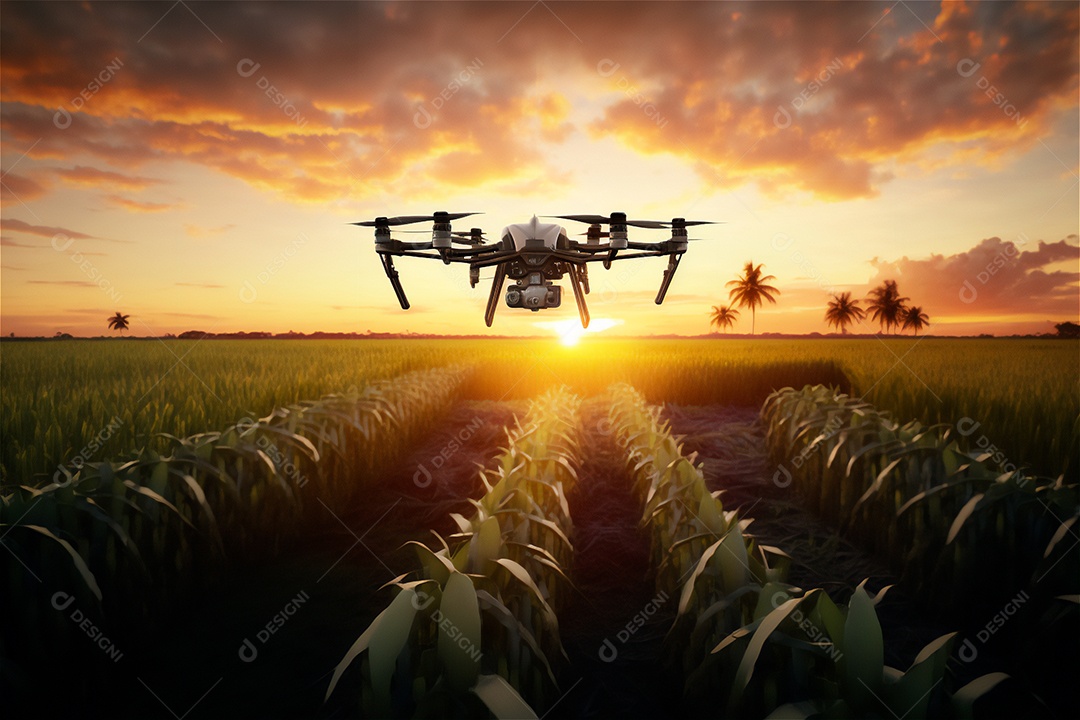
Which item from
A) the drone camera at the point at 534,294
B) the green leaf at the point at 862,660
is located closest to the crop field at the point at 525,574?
the green leaf at the point at 862,660

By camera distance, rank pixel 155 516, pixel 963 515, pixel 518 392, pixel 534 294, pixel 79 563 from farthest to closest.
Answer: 1. pixel 518 392
2. pixel 963 515
3. pixel 155 516
4. pixel 534 294
5. pixel 79 563

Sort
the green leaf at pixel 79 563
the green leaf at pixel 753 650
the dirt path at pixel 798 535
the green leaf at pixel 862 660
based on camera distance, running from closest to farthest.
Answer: the green leaf at pixel 862 660, the green leaf at pixel 753 650, the green leaf at pixel 79 563, the dirt path at pixel 798 535

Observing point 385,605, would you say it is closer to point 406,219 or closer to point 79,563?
point 79,563

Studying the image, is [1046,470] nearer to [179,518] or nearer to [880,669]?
[880,669]

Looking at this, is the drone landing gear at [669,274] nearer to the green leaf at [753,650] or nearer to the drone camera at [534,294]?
the drone camera at [534,294]

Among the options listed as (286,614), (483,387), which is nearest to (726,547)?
(286,614)

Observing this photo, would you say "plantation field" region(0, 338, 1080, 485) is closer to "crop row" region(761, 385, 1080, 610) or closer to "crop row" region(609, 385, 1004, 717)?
"crop row" region(761, 385, 1080, 610)

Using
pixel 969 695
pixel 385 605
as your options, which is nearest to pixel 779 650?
pixel 969 695
